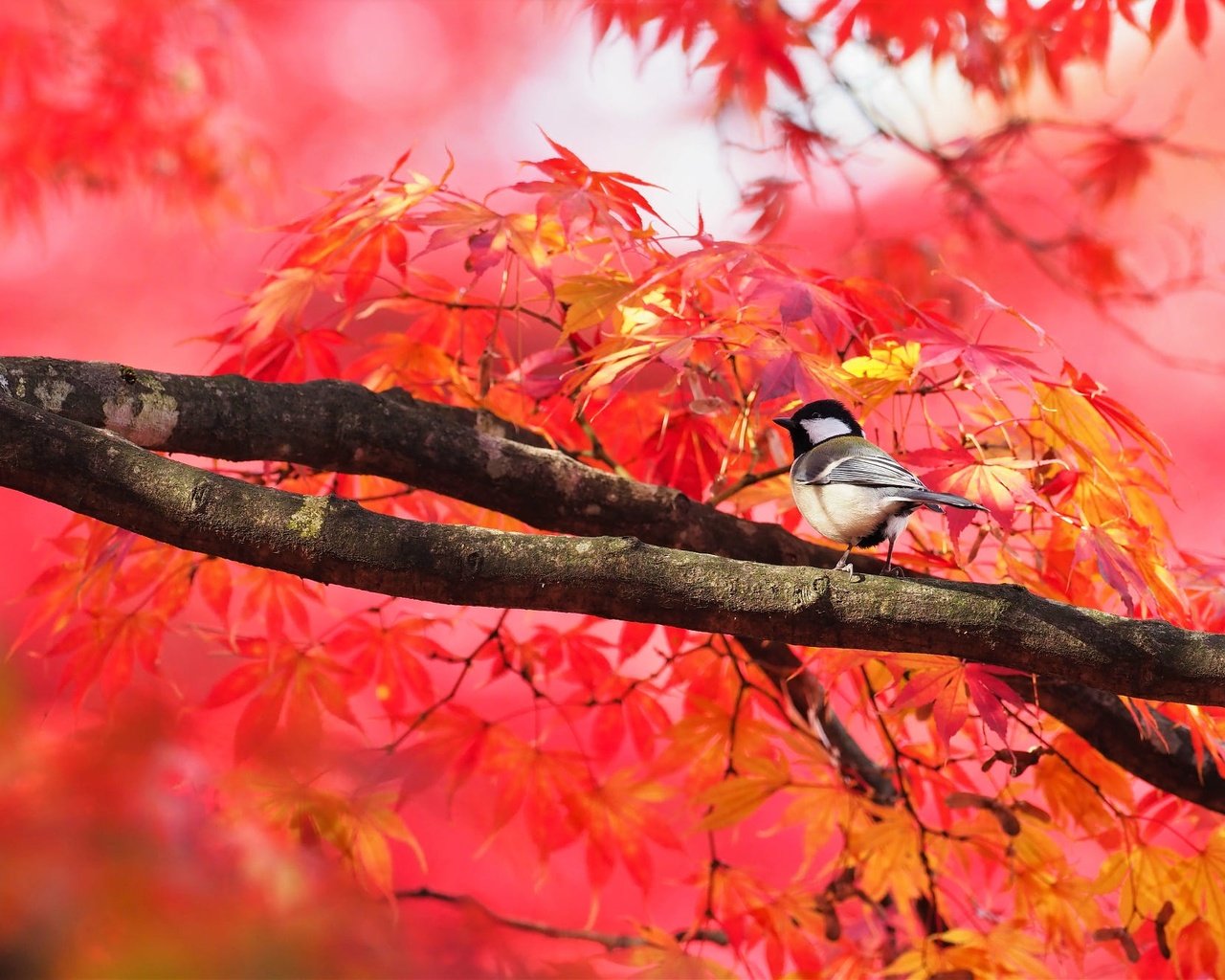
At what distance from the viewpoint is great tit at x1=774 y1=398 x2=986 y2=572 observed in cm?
101

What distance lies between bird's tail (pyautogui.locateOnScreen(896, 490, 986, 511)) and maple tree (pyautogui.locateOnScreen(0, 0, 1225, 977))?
37 millimetres

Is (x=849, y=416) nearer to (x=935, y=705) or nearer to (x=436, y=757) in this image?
(x=935, y=705)

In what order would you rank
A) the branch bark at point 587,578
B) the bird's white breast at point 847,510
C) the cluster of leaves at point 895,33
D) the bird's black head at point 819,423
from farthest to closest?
the cluster of leaves at point 895,33
the bird's black head at point 819,423
the bird's white breast at point 847,510
the branch bark at point 587,578

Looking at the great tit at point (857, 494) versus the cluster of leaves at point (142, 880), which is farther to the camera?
the great tit at point (857, 494)

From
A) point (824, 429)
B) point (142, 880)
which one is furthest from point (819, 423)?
point (142, 880)

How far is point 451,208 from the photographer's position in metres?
1.14

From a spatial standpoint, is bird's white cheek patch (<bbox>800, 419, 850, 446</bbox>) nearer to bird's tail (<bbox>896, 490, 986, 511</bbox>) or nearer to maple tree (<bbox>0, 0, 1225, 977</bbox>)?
maple tree (<bbox>0, 0, 1225, 977</bbox>)

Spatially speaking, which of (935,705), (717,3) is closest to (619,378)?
(935,705)

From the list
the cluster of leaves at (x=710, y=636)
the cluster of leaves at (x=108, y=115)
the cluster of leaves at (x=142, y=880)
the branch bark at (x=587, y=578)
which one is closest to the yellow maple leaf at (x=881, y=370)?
the cluster of leaves at (x=710, y=636)

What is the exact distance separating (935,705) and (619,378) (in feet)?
1.36

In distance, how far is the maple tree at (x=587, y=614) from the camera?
0.67m

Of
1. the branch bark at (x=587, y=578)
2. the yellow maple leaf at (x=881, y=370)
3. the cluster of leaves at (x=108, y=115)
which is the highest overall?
the cluster of leaves at (x=108, y=115)

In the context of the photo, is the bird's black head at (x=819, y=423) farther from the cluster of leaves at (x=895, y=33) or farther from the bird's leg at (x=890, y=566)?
the cluster of leaves at (x=895, y=33)

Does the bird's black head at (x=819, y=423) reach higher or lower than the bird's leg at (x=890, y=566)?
higher
